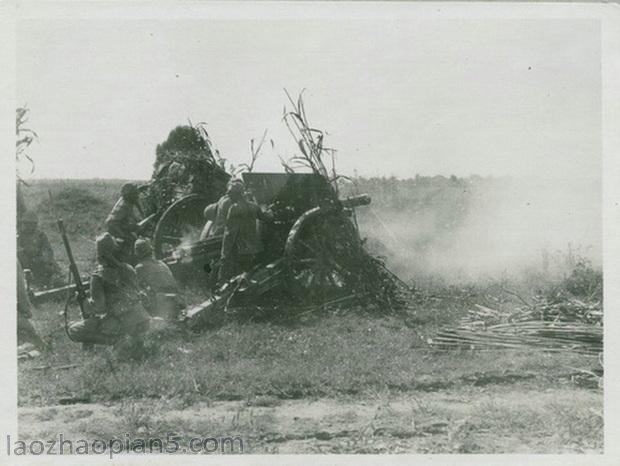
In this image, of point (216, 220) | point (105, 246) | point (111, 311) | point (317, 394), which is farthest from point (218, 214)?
point (317, 394)

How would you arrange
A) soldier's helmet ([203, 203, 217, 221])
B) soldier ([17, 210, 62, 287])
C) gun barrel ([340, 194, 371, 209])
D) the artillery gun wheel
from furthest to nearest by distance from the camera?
the artillery gun wheel < soldier's helmet ([203, 203, 217, 221]) < gun barrel ([340, 194, 371, 209]) < soldier ([17, 210, 62, 287])

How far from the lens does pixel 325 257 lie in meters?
8.58

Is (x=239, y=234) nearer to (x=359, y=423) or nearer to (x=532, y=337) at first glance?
(x=359, y=423)

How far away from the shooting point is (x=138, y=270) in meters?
7.69

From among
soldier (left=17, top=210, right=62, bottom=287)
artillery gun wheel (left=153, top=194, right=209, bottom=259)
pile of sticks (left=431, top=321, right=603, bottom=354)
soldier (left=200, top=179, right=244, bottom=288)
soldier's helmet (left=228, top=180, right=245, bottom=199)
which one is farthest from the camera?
artillery gun wheel (left=153, top=194, right=209, bottom=259)

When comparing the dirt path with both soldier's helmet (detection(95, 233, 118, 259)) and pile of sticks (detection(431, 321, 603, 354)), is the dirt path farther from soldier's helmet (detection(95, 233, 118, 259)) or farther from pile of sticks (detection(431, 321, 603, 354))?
soldier's helmet (detection(95, 233, 118, 259))

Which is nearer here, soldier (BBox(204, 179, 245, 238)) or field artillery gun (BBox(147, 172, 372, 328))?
field artillery gun (BBox(147, 172, 372, 328))

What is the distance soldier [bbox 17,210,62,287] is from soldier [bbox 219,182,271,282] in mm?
2508

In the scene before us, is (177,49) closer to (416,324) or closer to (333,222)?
(333,222)

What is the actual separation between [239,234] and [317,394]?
3.13m

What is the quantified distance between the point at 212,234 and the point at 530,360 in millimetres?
4882

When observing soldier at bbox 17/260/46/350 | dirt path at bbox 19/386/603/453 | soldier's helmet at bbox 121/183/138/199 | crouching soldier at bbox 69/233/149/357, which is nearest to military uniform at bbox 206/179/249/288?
soldier's helmet at bbox 121/183/138/199

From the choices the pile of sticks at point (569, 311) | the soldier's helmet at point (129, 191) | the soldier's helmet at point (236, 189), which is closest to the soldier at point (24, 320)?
the soldier's helmet at point (129, 191)

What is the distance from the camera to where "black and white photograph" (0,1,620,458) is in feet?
19.3
